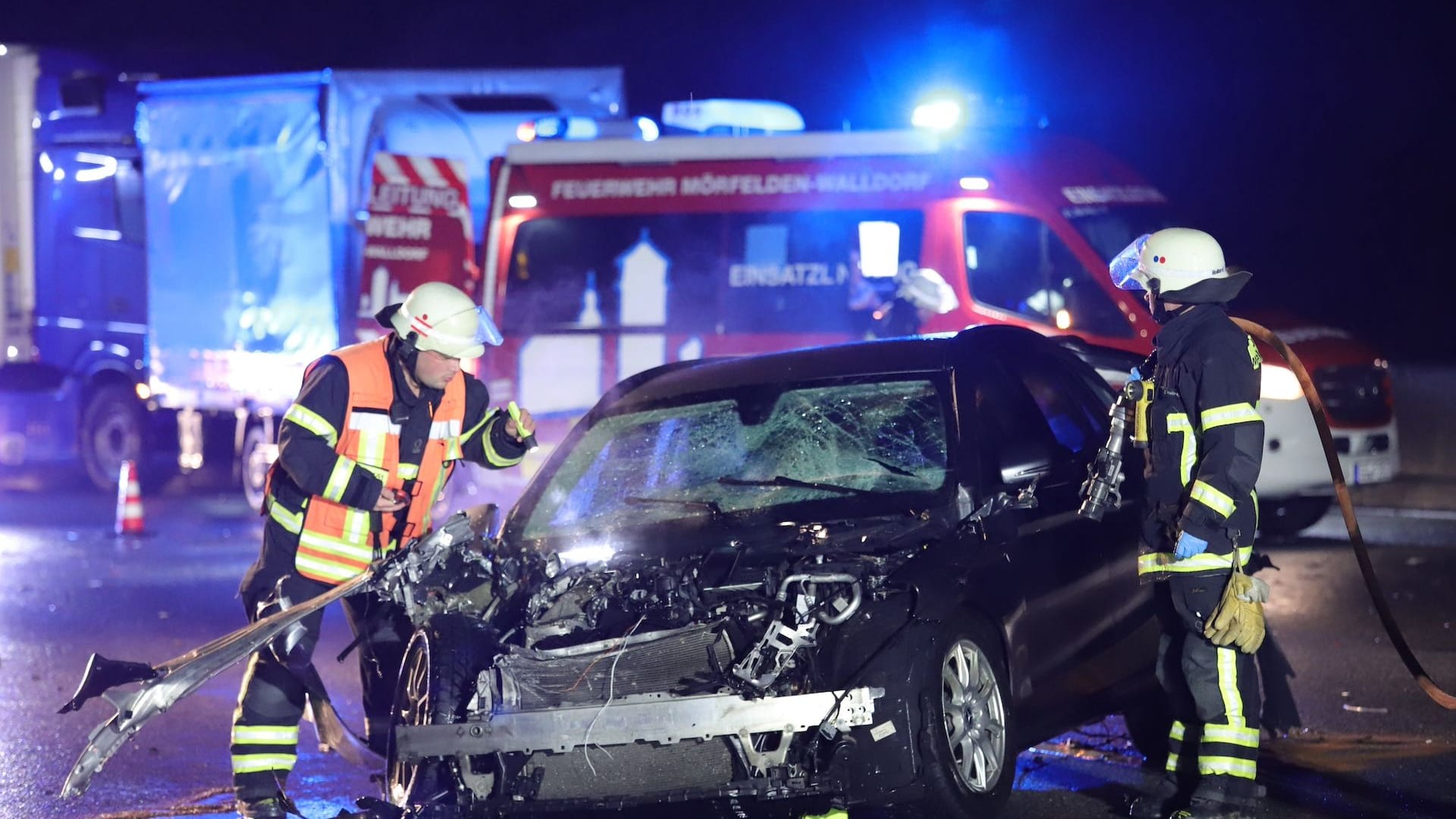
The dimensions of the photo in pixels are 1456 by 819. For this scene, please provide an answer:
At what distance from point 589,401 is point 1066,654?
7311 millimetres

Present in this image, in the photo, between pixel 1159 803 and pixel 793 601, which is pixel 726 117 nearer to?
pixel 1159 803

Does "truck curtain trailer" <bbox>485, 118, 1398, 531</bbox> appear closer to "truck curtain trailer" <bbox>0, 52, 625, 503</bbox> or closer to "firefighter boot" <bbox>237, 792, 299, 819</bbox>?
"truck curtain trailer" <bbox>0, 52, 625, 503</bbox>

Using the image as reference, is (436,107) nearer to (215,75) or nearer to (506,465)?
(215,75)

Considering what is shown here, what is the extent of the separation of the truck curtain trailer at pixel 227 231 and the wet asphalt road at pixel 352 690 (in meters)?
2.66

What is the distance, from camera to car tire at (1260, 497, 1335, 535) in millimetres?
11586

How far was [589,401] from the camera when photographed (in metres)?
12.3

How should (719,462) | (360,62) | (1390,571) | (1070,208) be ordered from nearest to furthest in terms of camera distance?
(719,462) < (1390,571) < (1070,208) < (360,62)

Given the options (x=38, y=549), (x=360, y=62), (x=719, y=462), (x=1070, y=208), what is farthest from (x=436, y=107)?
(x=360, y=62)

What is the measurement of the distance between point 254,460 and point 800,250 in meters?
6.06

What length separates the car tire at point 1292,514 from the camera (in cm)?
1159

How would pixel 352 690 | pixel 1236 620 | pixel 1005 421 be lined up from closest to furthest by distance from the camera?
1. pixel 1236 620
2. pixel 1005 421
3. pixel 352 690

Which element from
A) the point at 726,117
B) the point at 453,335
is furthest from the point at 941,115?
the point at 453,335

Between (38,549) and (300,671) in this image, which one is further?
(38,549)

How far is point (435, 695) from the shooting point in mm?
4664
